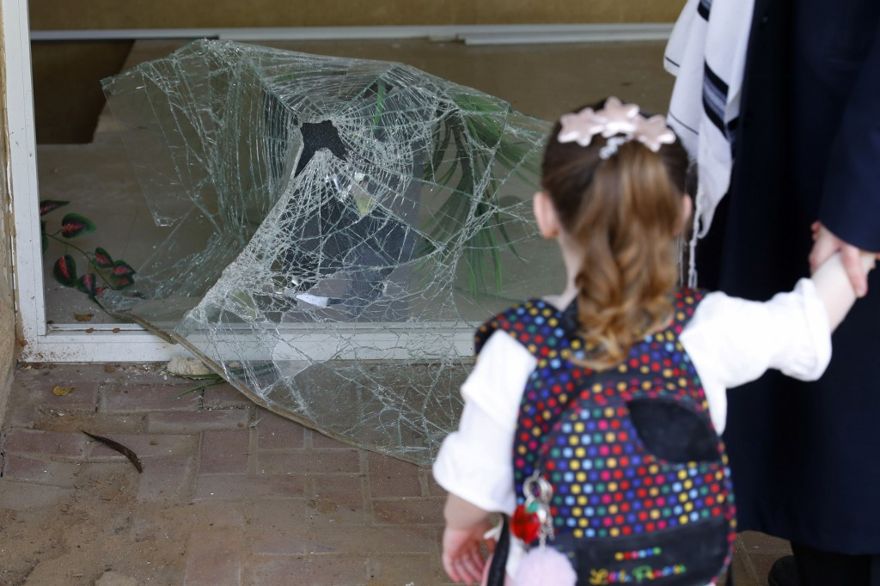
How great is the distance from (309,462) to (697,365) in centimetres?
170

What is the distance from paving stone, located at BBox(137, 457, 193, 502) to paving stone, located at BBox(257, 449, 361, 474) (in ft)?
0.63

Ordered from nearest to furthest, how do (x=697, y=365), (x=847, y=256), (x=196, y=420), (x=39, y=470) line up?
(x=697, y=365), (x=847, y=256), (x=39, y=470), (x=196, y=420)

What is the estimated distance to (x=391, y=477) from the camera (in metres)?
3.12

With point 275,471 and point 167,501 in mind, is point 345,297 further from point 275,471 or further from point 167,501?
point 167,501

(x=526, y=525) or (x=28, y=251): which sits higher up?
(x=526, y=525)

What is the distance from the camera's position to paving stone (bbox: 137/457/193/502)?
119 inches

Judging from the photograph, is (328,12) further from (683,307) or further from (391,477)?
(683,307)

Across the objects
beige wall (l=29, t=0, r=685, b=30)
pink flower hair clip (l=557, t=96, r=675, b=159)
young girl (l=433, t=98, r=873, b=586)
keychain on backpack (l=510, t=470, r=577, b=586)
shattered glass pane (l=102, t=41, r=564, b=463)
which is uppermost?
pink flower hair clip (l=557, t=96, r=675, b=159)

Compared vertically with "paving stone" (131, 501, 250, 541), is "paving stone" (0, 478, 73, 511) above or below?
below

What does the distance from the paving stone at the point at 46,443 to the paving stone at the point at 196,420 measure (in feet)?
0.64

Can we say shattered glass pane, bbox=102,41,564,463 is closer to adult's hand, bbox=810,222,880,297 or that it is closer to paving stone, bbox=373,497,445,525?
paving stone, bbox=373,497,445,525

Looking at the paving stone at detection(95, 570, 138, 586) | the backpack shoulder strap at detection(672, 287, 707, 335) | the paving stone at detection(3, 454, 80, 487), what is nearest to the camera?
the backpack shoulder strap at detection(672, 287, 707, 335)

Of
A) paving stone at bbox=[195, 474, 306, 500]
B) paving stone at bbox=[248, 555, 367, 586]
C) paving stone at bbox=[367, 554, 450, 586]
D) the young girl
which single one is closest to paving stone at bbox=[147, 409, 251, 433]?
paving stone at bbox=[195, 474, 306, 500]

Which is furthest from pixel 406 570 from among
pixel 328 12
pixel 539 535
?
pixel 328 12
